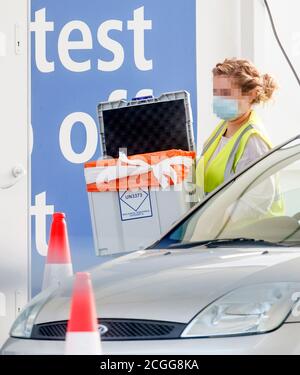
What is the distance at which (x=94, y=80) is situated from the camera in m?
6.71

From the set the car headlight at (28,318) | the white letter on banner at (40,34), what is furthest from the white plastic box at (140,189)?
the car headlight at (28,318)

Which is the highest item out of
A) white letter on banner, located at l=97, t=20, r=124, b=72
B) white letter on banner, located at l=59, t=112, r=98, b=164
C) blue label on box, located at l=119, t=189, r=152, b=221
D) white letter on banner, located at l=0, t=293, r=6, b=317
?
white letter on banner, located at l=97, t=20, r=124, b=72

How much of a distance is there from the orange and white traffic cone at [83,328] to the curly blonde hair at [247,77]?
2.59 metres

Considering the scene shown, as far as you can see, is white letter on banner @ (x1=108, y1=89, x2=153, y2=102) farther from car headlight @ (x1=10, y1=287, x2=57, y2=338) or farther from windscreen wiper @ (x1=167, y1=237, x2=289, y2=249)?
car headlight @ (x1=10, y1=287, x2=57, y2=338)

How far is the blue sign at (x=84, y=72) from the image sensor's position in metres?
6.62

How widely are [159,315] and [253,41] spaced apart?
3.12 metres

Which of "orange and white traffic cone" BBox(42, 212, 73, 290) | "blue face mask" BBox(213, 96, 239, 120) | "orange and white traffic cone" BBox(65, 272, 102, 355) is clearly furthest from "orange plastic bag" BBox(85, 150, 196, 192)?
"orange and white traffic cone" BBox(65, 272, 102, 355)

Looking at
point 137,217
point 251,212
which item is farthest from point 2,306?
point 251,212

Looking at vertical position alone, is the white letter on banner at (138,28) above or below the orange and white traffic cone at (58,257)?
above

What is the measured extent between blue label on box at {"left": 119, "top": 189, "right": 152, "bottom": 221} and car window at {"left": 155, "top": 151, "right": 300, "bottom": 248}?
1.37m

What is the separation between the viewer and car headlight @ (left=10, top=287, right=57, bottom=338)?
429 centimetres

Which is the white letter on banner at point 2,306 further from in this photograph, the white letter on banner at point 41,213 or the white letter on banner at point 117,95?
the white letter on banner at point 117,95

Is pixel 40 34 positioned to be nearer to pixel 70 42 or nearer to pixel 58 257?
pixel 70 42
